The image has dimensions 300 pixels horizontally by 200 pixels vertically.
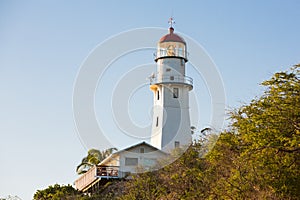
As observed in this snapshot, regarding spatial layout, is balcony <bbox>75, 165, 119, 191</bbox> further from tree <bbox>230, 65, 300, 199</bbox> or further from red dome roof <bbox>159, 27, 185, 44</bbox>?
tree <bbox>230, 65, 300, 199</bbox>

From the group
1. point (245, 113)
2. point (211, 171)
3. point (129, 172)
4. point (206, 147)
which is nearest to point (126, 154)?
point (129, 172)

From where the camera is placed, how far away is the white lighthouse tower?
45000 mm

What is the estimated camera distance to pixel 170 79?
4553 centimetres

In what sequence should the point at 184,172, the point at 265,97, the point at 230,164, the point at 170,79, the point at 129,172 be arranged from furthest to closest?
the point at 170,79, the point at 129,172, the point at 184,172, the point at 230,164, the point at 265,97

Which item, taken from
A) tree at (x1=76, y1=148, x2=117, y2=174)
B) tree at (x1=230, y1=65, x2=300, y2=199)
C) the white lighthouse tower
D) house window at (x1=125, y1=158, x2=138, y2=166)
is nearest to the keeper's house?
house window at (x1=125, y1=158, x2=138, y2=166)

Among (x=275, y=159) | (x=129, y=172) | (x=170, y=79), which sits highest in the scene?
(x=170, y=79)

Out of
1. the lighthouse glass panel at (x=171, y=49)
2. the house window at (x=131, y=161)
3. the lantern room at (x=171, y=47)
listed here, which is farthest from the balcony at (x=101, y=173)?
the lighthouse glass panel at (x=171, y=49)

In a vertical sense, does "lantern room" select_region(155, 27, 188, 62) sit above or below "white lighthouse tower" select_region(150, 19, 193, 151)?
above

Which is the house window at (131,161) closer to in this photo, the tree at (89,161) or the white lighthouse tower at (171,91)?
the white lighthouse tower at (171,91)

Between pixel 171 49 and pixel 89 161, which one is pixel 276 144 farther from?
pixel 89 161

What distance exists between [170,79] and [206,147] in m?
18.6

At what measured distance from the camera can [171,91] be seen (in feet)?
150

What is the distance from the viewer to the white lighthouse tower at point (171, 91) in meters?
45.0

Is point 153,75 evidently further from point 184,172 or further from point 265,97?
point 265,97
